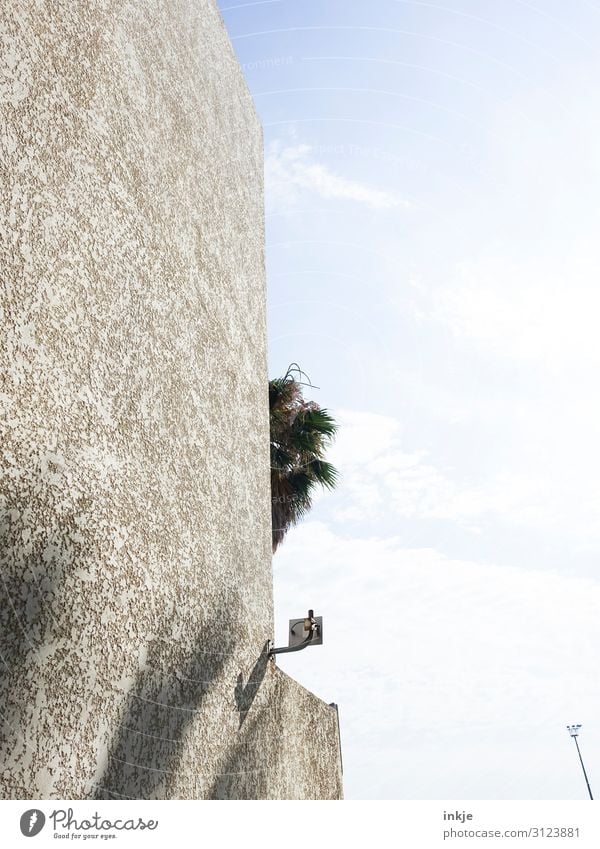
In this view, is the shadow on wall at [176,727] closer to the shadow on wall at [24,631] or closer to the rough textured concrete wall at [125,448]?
the rough textured concrete wall at [125,448]

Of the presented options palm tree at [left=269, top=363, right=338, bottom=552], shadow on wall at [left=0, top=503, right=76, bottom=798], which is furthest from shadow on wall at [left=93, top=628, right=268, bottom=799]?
palm tree at [left=269, top=363, right=338, bottom=552]

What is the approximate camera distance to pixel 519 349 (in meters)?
11.0

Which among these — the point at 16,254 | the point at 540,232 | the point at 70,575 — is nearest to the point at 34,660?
the point at 70,575

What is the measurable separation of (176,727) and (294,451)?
6.97m

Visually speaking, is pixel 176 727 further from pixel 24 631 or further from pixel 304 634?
pixel 304 634

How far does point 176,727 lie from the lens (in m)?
2.62

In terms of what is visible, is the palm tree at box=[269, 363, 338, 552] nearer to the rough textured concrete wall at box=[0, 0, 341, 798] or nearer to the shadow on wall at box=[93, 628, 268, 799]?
the rough textured concrete wall at box=[0, 0, 341, 798]

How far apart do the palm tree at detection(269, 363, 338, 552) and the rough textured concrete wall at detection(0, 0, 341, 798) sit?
15.8 feet

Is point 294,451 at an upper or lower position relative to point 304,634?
upper

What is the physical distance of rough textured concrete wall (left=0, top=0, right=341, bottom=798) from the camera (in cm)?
195

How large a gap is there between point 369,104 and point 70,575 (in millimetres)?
8734

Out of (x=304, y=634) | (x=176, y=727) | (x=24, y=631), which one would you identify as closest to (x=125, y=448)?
(x=24, y=631)

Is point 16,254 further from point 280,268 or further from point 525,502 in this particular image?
point 525,502

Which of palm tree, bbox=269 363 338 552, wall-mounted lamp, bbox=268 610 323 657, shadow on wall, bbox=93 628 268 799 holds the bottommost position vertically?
shadow on wall, bbox=93 628 268 799
